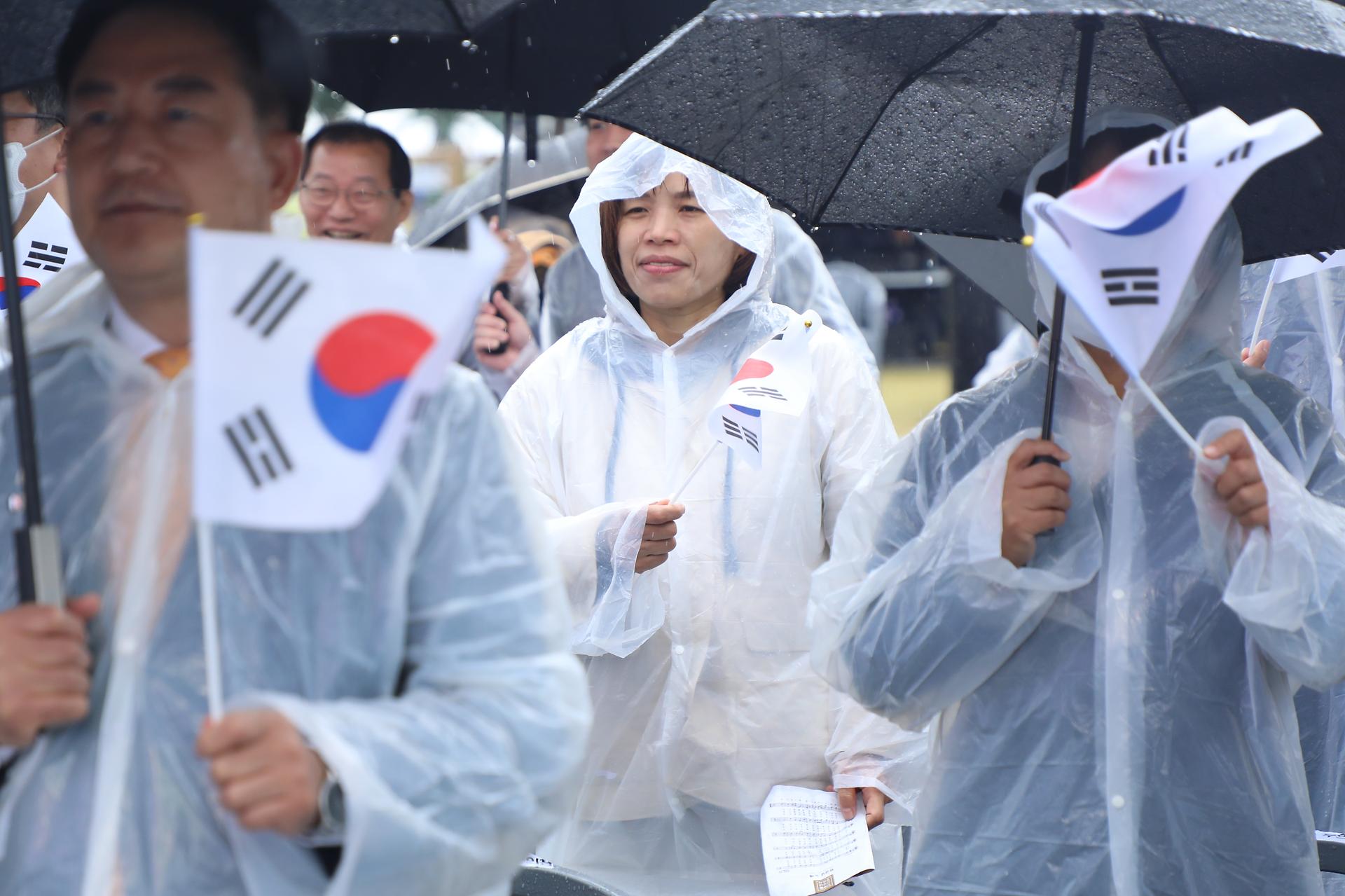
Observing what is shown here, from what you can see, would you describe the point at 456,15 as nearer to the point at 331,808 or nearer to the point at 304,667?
the point at 304,667

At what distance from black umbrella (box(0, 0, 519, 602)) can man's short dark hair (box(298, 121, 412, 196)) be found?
2236mm

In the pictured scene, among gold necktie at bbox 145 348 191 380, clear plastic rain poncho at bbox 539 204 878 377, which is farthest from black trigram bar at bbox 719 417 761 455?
clear plastic rain poncho at bbox 539 204 878 377

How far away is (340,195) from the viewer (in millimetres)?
4293

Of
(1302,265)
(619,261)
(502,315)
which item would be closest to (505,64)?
(502,315)

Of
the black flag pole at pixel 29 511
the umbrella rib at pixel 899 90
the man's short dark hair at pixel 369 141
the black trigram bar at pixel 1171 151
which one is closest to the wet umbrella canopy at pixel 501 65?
the man's short dark hair at pixel 369 141

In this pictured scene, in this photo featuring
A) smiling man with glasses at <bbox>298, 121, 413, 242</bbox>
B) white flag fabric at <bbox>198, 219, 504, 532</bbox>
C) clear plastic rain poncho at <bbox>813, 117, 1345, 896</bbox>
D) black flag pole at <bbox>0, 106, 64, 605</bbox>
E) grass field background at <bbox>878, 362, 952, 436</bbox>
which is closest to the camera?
white flag fabric at <bbox>198, 219, 504, 532</bbox>

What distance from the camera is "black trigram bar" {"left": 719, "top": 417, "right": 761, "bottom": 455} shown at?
3.03 metres

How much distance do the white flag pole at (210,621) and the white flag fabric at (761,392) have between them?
1.48 meters

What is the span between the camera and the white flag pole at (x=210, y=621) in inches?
64.2

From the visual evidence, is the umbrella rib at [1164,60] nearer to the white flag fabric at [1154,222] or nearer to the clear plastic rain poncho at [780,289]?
the white flag fabric at [1154,222]

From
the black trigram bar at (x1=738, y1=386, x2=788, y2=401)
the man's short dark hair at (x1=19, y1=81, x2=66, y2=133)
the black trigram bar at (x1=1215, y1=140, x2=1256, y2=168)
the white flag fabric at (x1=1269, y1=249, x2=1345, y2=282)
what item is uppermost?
the man's short dark hair at (x1=19, y1=81, x2=66, y2=133)

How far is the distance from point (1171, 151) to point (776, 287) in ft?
9.00

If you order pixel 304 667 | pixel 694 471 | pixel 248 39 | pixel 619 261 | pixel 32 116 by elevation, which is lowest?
pixel 304 667

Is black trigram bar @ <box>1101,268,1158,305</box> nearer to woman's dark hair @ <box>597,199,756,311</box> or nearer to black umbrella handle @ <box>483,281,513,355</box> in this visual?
woman's dark hair @ <box>597,199,756,311</box>
